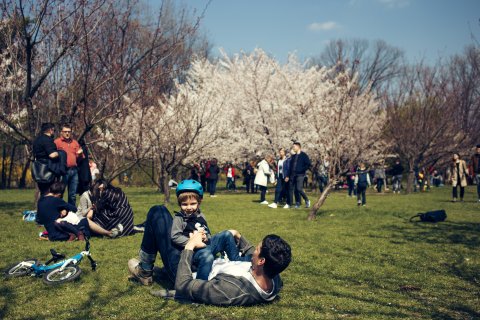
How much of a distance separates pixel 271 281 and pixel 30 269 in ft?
10.9

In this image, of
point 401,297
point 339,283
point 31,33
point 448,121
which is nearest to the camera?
point 401,297

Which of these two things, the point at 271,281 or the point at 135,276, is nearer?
the point at 271,281

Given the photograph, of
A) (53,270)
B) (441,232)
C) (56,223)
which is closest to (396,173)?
(441,232)

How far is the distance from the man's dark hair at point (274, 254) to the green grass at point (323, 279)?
1.81ft

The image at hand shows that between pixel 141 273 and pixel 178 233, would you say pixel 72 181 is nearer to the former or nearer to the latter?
pixel 141 273

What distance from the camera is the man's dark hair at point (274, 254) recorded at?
4527 millimetres

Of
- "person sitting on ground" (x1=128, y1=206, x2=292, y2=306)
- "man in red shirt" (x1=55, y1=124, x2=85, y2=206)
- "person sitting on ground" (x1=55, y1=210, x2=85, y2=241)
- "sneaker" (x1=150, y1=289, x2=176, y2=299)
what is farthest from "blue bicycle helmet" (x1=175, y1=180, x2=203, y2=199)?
"man in red shirt" (x1=55, y1=124, x2=85, y2=206)

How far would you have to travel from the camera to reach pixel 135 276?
19.5 ft

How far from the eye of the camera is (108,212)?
378 inches

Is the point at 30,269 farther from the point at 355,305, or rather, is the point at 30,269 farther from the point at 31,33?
the point at 31,33

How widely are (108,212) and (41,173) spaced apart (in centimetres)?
222

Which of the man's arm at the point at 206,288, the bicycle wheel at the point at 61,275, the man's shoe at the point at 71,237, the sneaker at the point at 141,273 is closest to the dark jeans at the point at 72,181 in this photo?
the man's shoe at the point at 71,237

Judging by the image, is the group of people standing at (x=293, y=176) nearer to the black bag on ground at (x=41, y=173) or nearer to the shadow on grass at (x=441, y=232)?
the shadow on grass at (x=441, y=232)

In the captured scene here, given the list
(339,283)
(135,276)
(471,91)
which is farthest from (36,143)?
(471,91)
